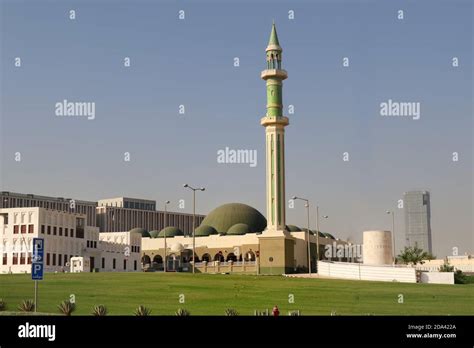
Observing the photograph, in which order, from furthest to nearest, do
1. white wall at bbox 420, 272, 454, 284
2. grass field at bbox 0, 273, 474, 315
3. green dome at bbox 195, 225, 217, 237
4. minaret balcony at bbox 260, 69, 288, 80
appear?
green dome at bbox 195, 225, 217, 237, minaret balcony at bbox 260, 69, 288, 80, white wall at bbox 420, 272, 454, 284, grass field at bbox 0, 273, 474, 315

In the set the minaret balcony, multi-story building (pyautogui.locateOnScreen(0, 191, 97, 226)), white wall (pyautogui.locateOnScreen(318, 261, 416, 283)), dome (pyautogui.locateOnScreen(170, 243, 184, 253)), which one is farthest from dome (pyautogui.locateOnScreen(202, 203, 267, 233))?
white wall (pyautogui.locateOnScreen(318, 261, 416, 283))

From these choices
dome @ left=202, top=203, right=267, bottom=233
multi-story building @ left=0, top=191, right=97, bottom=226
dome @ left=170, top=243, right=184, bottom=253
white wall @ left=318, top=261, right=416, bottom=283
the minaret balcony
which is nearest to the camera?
white wall @ left=318, top=261, right=416, bottom=283

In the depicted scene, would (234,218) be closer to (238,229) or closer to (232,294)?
(238,229)

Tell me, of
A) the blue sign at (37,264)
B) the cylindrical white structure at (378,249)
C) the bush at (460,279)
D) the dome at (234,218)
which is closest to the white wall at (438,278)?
the bush at (460,279)

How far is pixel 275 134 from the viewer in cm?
10619

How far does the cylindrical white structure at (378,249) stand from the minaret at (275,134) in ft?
70.8

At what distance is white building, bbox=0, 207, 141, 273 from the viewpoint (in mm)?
100438

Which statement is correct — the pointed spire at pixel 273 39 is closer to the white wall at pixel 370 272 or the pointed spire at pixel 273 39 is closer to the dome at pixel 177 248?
the white wall at pixel 370 272

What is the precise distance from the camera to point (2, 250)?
10244 centimetres

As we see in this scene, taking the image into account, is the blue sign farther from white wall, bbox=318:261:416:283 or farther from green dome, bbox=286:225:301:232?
green dome, bbox=286:225:301:232

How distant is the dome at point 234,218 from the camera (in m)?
148

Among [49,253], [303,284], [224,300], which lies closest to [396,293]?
[303,284]

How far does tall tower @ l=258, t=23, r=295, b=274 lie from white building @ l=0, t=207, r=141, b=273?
26.6 m
